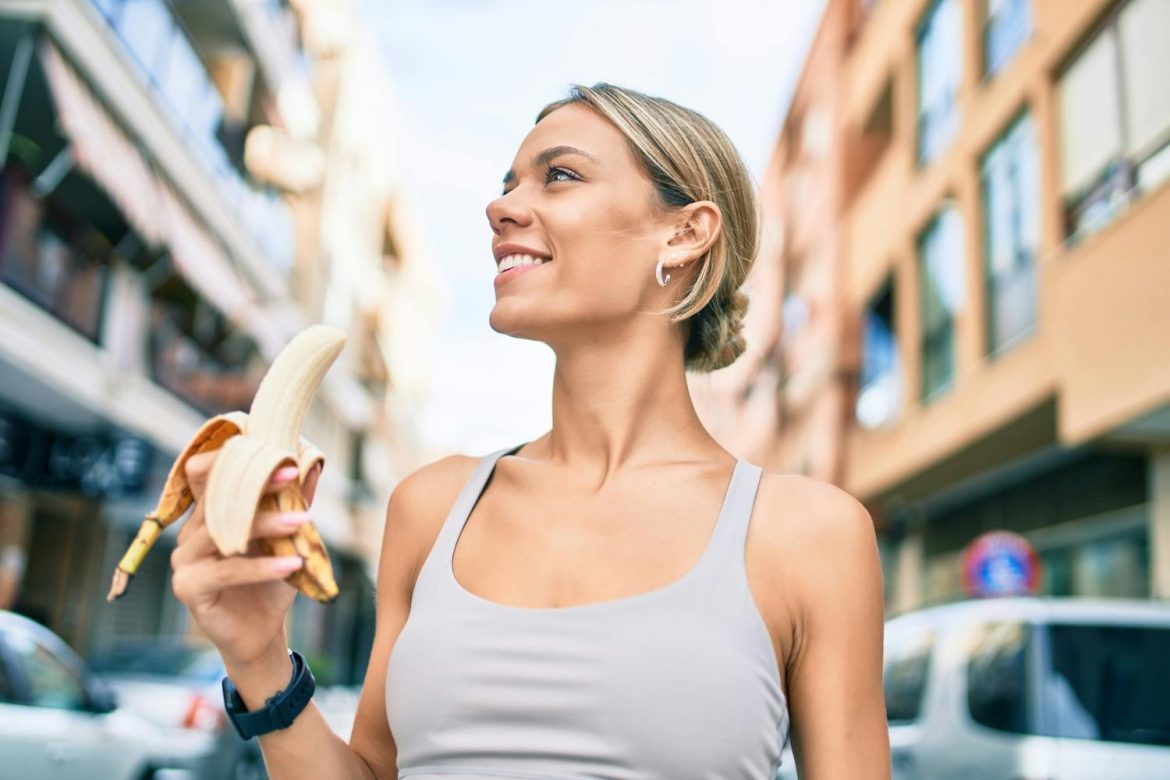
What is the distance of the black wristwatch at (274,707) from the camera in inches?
60.7

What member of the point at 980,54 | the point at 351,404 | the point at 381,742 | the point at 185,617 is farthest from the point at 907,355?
the point at 351,404

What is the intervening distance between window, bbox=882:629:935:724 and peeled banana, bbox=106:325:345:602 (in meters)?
5.45

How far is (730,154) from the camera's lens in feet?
6.34

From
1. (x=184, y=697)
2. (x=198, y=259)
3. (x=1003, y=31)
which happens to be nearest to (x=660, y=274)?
(x=184, y=697)

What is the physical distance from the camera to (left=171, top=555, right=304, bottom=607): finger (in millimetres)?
1274

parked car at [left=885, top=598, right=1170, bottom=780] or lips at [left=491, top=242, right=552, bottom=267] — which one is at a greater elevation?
lips at [left=491, top=242, right=552, bottom=267]

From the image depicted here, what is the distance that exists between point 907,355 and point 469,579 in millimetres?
17000

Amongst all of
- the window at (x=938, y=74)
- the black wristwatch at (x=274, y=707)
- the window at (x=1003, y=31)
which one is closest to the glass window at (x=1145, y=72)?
the window at (x=1003, y=31)

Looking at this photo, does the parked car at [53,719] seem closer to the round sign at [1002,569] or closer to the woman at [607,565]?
the woman at [607,565]

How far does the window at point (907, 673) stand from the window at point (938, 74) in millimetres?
10951

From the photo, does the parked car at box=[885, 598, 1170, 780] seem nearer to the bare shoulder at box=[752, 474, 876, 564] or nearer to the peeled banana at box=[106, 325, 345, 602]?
the bare shoulder at box=[752, 474, 876, 564]

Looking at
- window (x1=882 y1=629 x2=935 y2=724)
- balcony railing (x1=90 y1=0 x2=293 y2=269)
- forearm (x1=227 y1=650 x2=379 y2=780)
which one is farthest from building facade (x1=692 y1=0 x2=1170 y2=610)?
balcony railing (x1=90 y1=0 x2=293 y2=269)

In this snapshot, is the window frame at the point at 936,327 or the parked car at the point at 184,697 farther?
the window frame at the point at 936,327

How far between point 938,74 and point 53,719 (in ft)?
48.3
